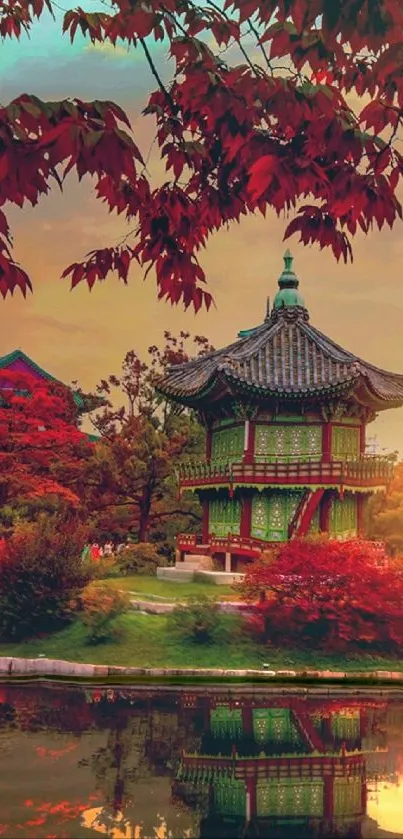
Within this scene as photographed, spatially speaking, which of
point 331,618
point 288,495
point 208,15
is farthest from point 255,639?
point 208,15

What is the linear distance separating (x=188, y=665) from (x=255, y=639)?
1826 mm

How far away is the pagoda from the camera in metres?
20.8

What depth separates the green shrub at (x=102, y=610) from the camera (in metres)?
16.8

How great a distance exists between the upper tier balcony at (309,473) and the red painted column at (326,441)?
228 millimetres

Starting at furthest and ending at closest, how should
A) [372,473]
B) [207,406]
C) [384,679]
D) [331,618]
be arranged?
[207,406], [372,473], [331,618], [384,679]

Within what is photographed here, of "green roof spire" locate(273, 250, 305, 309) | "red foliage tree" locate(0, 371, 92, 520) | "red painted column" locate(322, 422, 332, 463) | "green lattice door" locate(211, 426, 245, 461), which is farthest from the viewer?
"green roof spire" locate(273, 250, 305, 309)

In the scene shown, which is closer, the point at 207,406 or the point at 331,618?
the point at 331,618

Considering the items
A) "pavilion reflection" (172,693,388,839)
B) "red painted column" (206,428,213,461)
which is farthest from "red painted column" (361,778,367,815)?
"red painted column" (206,428,213,461)

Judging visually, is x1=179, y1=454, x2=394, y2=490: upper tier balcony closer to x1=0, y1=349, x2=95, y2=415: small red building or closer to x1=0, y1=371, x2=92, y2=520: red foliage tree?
x1=0, y1=371, x2=92, y2=520: red foliage tree

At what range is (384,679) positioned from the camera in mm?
15531

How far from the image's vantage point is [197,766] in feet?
30.6

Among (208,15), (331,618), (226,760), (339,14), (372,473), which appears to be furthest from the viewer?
(372,473)

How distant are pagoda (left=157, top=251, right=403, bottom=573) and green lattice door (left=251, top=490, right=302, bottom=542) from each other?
0.03 metres

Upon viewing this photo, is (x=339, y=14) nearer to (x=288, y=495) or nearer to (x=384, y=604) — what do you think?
(x=384, y=604)
